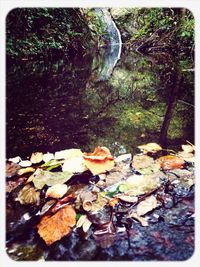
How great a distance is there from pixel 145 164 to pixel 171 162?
0.08 meters

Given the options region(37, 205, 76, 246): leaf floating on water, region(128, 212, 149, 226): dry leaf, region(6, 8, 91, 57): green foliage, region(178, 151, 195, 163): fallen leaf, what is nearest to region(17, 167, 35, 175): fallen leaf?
region(37, 205, 76, 246): leaf floating on water

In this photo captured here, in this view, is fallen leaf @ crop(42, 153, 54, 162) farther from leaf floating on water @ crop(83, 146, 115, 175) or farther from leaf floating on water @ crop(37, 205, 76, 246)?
leaf floating on water @ crop(37, 205, 76, 246)

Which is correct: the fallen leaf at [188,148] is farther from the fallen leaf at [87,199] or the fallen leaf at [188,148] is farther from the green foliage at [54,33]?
the green foliage at [54,33]

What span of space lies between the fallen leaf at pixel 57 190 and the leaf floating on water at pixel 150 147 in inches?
12.7

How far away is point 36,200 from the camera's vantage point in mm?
748

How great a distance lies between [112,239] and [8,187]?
331 mm

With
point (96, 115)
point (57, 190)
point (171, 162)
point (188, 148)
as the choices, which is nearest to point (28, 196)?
point (57, 190)

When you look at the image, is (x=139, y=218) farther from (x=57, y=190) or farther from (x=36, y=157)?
(x=36, y=157)

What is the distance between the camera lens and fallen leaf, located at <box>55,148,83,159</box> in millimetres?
945

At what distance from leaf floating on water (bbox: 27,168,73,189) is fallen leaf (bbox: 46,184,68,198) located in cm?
2

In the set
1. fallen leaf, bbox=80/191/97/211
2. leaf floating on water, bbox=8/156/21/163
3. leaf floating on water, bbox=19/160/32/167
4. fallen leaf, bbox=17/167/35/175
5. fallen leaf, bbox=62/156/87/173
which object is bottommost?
fallen leaf, bbox=80/191/97/211

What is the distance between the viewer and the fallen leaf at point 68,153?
95 centimetres
